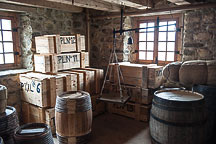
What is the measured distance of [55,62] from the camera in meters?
3.36

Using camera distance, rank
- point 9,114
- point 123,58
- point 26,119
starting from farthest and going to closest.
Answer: point 123,58 < point 26,119 < point 9,114

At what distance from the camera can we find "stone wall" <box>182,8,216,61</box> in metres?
3.34

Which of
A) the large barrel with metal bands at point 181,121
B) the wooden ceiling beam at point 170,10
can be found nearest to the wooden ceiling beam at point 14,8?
the wooden ceiling beam at point 170,10

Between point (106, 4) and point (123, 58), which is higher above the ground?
point (106, 4)

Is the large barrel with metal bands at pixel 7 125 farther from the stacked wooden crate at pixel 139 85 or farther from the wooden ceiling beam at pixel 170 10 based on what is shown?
the wooden ceiling beam at pixel 170 10

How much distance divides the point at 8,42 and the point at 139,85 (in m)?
2.73

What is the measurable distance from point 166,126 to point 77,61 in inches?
90.1

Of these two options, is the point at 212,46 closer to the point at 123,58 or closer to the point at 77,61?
the point at 123,58

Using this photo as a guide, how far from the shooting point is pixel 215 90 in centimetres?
242

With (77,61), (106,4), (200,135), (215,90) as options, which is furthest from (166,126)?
(106,4)

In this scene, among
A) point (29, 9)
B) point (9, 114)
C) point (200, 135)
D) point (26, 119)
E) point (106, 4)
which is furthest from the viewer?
point (106, 4)

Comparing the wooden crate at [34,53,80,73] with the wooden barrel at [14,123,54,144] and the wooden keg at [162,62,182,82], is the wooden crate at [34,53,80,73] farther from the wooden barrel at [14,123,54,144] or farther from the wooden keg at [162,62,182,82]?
the wooden keg at [162,62,182,82]

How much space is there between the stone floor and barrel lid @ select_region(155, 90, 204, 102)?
933 millimetres

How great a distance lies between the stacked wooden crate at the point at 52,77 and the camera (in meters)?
3.11
